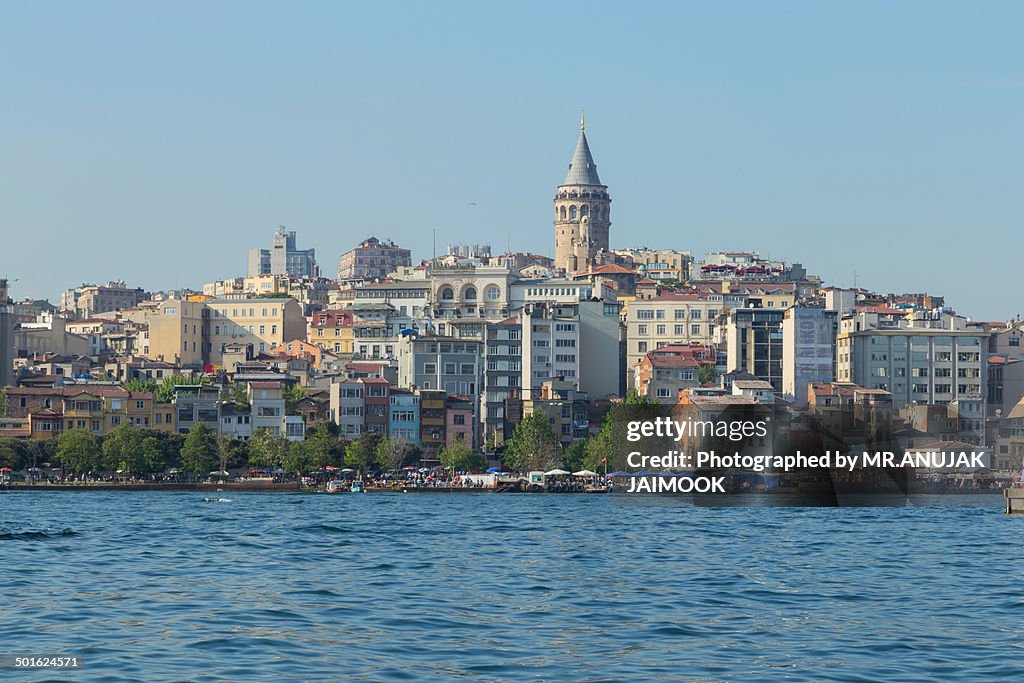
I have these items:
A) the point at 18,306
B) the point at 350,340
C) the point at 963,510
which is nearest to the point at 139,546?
the point at 963,510

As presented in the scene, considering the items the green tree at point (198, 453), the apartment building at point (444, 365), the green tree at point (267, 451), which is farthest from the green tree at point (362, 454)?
the apartment building at point (444, 365)

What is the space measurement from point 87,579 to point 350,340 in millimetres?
Answer: 104971

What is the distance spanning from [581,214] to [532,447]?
105 metres

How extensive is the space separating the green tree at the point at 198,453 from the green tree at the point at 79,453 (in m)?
4.50

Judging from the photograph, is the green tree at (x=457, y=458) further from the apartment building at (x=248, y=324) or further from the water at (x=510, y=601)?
the apartment building at (x=248, y=324)

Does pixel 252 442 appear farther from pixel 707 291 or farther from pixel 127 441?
pixel 707 291

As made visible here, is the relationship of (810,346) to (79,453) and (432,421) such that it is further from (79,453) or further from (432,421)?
(79,453)

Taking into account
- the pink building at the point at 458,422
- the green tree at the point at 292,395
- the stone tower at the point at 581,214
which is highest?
the stone tower at the point at 581,214

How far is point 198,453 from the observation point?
90938mm

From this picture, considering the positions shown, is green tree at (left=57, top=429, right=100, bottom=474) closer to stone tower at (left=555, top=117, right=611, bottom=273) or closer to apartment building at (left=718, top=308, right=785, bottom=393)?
apartment building at (left=718, top=308, right=785, bottom=393)

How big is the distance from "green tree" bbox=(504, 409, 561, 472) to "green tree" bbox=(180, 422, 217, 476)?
15.8 metres

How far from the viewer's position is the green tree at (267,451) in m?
92.6

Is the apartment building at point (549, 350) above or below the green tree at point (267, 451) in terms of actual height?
above

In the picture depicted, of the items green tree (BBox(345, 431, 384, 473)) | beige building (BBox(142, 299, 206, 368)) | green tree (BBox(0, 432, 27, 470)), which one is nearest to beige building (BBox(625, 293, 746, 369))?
beige building (BBox(142, 299, 206, 368))
